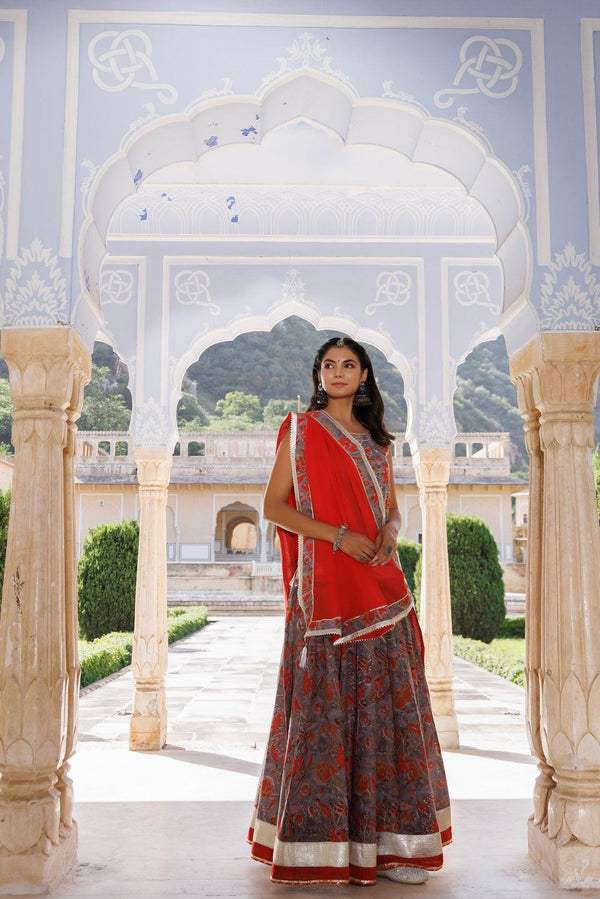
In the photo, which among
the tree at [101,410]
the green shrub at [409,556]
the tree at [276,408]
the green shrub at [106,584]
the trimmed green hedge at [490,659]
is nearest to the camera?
the trimmed green hedge at [490,659]

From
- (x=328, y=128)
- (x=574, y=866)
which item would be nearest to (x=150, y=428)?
(x=328, y=128)

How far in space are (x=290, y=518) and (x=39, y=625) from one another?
102cm

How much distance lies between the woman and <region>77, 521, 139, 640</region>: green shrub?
10.1 m

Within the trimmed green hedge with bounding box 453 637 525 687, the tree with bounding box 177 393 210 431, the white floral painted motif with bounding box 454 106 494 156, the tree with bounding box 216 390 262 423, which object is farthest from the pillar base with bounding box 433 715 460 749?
the tree with bounding box 177 393 210 431

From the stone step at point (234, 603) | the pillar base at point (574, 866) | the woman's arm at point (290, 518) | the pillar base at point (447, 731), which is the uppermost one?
the woman's arm at point (290, 518)

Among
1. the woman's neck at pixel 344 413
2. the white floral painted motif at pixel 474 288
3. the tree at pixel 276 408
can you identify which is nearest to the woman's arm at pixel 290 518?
the woman's neck at pixel 344 413

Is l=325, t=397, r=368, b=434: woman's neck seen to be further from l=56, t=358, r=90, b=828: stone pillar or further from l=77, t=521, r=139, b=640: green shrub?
l=77, t=521, r=139, b=640: green shrub

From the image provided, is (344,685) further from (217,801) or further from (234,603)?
(234,603)

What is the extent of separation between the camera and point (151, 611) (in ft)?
19.7

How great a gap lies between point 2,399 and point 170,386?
29.0m

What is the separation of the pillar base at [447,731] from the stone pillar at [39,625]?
333cm

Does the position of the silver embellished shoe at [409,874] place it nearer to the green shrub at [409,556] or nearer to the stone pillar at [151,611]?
the stone pillar at [151,611]

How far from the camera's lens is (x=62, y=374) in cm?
314

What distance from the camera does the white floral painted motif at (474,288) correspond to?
625 cm
